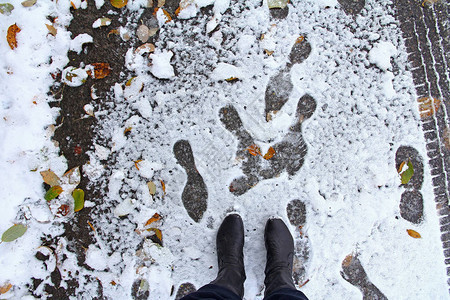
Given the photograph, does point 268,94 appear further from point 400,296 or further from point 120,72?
point 400,296

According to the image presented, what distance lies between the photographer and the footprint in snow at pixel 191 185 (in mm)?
1479

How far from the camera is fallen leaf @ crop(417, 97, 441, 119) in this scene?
150 cm

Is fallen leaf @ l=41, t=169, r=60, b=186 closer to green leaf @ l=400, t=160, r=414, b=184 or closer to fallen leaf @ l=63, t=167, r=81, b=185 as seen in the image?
fallen leaf @ l=63, t=167, r=81, b=185

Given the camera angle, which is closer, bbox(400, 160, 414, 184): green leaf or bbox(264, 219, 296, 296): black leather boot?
bbox(264, 219, 296, 296): black leather boot

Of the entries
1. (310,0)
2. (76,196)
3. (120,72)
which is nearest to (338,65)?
(310,0)

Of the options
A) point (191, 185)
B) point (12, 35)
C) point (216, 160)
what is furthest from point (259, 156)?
point (12, 35)

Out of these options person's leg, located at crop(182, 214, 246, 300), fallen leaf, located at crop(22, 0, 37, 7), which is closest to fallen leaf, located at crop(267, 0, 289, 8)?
person's leg, located at crop(182, 214, 246, 300)

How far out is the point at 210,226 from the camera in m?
1.48

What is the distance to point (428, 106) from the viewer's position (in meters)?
1.51

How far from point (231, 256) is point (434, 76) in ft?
4.66

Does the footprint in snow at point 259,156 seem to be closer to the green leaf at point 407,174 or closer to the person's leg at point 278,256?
the person's leg at point 278,256

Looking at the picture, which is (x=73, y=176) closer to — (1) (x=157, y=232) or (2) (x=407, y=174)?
(1) (x=157, y=232)

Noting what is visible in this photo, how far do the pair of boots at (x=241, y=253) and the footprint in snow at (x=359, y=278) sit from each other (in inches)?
12.4

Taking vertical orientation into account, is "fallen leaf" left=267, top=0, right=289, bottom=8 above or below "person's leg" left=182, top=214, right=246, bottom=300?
above
